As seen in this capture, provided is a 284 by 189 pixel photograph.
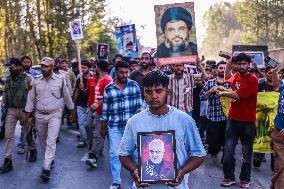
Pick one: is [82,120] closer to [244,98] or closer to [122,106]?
[122,106]

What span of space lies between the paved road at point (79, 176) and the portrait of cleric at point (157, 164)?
3857 mm

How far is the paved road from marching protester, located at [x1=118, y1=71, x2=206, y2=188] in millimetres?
3733

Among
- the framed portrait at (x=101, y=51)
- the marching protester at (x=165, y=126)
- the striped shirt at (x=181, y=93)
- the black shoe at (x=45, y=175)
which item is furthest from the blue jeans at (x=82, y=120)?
the framed portrait at (x=101, y=51)

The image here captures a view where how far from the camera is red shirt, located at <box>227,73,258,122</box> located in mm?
6512

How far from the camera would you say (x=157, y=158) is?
320cm

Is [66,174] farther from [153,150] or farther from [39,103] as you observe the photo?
[153,150]

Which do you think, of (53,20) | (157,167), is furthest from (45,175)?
(53,20)

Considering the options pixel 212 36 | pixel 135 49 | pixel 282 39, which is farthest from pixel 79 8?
pixel 212 36

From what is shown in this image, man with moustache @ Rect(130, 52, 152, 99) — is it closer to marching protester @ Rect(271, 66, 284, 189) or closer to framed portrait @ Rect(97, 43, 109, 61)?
marching protester @ Rect(271, 66, 284, 189)

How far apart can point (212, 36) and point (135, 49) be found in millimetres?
103504

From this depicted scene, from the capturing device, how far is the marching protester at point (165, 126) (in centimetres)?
328

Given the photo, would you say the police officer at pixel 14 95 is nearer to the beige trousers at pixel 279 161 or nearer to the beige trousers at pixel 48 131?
A: the beige trousers at pixel 48 131

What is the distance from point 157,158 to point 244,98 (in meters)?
3.65

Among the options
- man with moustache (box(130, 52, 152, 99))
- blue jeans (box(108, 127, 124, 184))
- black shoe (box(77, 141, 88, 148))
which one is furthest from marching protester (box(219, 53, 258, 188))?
black shoe (box(77, 141, 88, 148))
